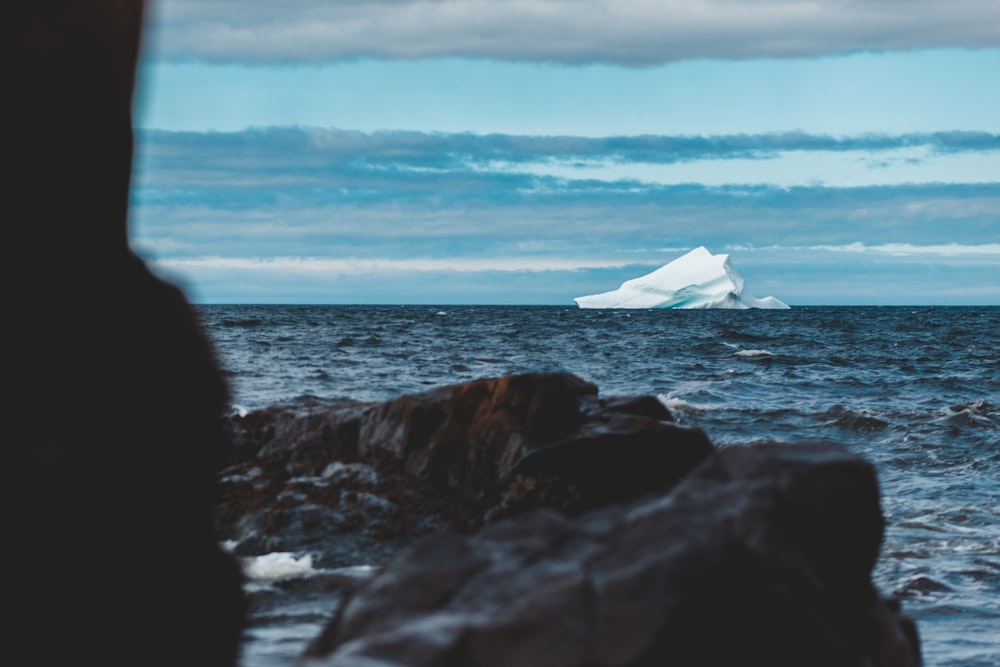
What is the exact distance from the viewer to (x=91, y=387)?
399 centimetres

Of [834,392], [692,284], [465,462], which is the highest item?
[692,284]

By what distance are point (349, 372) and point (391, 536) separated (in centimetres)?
1593

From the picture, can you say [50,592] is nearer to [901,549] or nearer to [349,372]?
[901,549]

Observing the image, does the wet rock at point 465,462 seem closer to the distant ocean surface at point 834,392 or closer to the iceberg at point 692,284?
the distant ocean surface at point 834,392

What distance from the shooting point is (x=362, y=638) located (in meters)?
4.05

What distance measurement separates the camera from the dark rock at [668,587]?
3.78m

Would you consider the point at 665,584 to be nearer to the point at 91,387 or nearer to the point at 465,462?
the point at 91,387

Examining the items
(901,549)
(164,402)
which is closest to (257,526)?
(164,402)


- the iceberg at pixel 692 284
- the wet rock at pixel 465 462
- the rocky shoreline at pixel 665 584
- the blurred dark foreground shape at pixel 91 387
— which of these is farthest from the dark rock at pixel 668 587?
the iceberg at pixel 692 284

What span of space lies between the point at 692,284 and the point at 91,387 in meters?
89.3

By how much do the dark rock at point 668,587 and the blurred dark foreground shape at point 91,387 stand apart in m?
0.76

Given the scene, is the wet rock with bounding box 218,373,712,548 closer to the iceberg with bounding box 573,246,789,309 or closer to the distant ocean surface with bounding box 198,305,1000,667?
the distant ocean surface with bounding box 198,305,1000,667

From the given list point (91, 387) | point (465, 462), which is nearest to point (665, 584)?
point (91, 387)

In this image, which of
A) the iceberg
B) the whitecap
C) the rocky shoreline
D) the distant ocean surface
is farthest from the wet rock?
the iceberg
